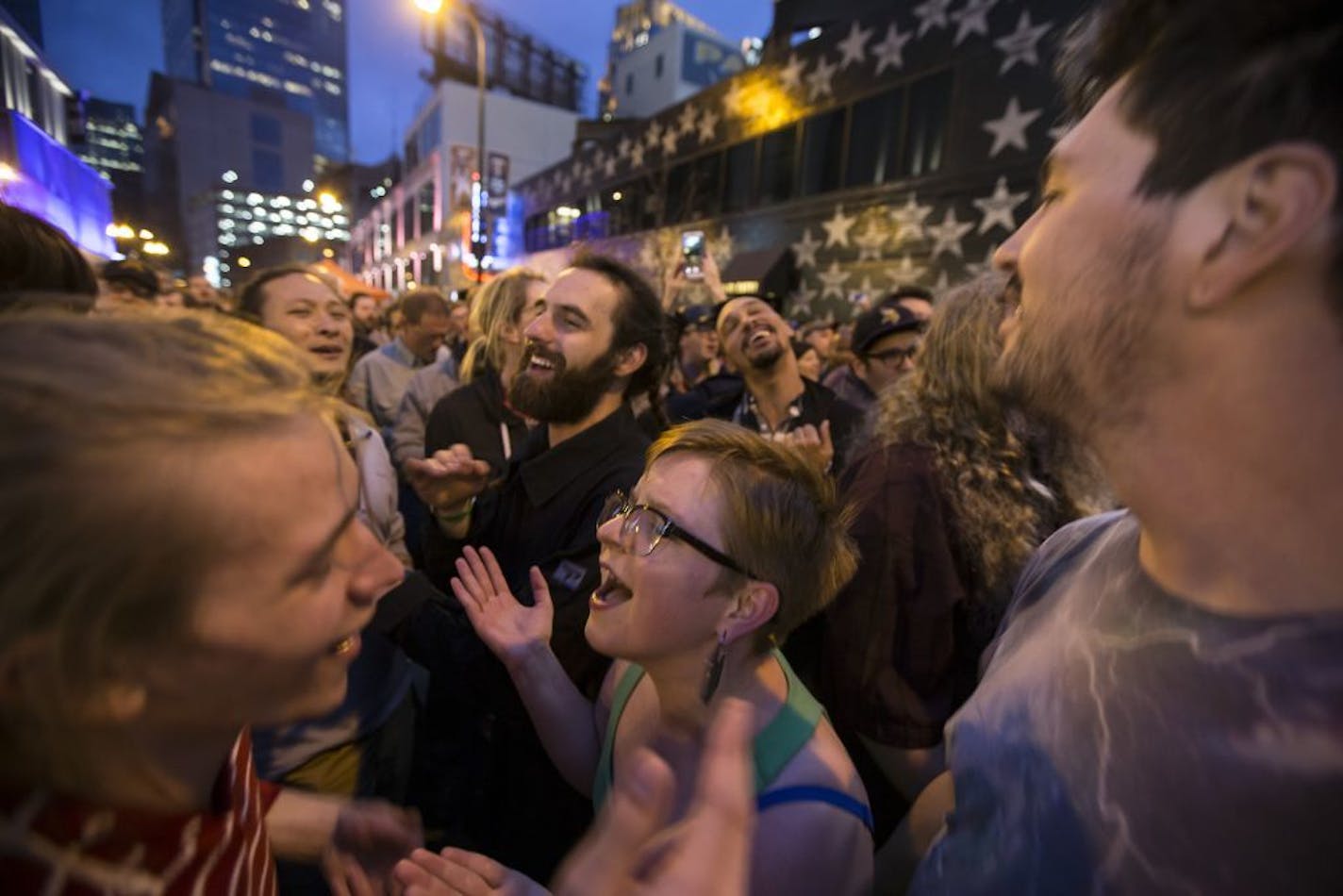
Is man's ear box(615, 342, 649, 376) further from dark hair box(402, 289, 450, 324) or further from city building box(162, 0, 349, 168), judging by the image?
city building box(162, 0, 349, 168)

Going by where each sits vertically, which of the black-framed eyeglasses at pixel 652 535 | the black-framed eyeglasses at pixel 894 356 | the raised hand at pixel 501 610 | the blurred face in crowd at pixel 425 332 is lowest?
the raised hand at pixel 501 610

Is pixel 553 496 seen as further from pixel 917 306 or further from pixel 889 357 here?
pixel 917 306

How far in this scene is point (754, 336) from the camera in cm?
396

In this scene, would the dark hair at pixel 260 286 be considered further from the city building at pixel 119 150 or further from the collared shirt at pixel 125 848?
the city building at pixel 119 150

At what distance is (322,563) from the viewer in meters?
0.88

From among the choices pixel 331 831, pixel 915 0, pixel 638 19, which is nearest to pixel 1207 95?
pixel 331 831

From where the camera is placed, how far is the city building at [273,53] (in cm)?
11362

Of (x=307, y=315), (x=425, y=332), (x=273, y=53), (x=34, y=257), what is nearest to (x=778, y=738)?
(x=34, y=257)

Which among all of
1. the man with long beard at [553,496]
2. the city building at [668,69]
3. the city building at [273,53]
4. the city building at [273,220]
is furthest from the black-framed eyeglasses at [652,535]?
the city building at [273,53]

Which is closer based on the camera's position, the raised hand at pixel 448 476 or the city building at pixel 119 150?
the raised hand at pixel 448 476

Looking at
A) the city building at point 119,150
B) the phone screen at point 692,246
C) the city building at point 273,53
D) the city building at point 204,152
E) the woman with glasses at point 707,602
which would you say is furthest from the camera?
the city building at point 273,53

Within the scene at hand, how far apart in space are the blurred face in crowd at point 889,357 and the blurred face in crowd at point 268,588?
3507 mm

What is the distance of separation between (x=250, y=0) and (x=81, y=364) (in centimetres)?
16582

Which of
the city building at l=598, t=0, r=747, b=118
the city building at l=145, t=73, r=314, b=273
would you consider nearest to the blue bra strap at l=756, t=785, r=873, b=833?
the city building at l=598, t=0, r=747, b=118
